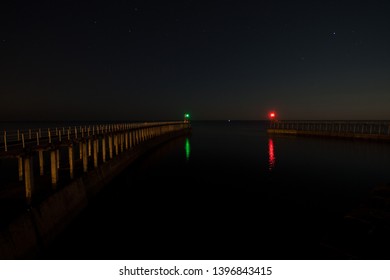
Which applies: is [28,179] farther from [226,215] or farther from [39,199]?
[226,215]

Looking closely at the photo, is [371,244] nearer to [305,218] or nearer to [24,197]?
[305,218]

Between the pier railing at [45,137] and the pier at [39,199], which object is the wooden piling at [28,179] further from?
the pier railing at [45,137]

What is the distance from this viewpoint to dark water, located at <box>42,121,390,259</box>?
1018 centimetres

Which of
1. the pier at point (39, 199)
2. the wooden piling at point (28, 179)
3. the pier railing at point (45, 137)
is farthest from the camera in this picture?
the pier railing at point (45, 137)

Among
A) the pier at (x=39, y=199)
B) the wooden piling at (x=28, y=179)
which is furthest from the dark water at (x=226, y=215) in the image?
the wooden piling at (x=28, y=179)

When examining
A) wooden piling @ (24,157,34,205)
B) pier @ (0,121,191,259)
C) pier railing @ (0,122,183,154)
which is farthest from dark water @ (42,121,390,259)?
pier railing @ (0,122,183,154)

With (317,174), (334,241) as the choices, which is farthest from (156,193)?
(317,174)

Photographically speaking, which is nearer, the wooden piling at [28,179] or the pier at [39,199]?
the pier at [39,199]

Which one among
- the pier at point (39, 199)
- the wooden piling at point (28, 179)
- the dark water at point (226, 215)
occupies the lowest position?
the dark water at point (226, 215)

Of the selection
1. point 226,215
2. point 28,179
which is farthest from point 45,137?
point 226,215

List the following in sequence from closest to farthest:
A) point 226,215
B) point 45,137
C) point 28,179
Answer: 1. point 28,179
2. point 226,215
3. point 45,137

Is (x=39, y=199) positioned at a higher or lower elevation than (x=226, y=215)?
higher

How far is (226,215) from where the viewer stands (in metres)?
13.9

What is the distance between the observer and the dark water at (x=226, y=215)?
1018 cm
